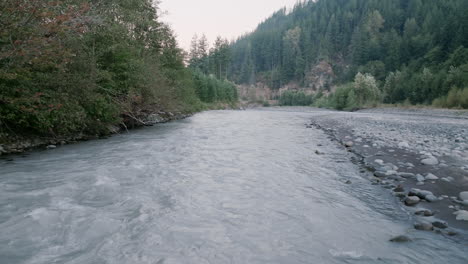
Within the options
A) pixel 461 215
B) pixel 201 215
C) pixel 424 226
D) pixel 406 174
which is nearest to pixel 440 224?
pixel 424 226

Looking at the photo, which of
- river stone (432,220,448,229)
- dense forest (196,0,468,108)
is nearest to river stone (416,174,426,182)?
river stone (432,220,448,229)

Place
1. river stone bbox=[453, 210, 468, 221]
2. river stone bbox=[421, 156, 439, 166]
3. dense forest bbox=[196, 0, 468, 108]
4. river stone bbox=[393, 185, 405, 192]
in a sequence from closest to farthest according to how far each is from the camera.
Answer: river stone bbox=[453, 210, 468, 221]
river stone bbox=[393, 185, 405, 192]
river stone bbox=[421, 156, 439, 166]
dense forest bbox=[196, 0, 468, 108]

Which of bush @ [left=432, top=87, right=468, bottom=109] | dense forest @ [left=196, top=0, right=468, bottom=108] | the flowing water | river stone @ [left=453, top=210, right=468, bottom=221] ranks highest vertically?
dense forest @ [left=196, top=0, right=468, bottom=108]

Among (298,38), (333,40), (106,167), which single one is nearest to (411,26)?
(333,40)

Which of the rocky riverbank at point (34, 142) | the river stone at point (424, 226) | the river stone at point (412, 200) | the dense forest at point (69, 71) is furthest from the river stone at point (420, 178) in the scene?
the rocky riverbank at point (34, 142)

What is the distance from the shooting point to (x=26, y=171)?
7.74m

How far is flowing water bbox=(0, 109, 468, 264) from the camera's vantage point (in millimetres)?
3723

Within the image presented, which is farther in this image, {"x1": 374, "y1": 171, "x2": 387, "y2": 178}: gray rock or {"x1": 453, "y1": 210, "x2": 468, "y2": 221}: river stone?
{"x1": 374, "y1": 171, "x2": 387, "y2": 178}: gray rock

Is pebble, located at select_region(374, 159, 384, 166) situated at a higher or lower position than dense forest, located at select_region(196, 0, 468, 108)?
lower

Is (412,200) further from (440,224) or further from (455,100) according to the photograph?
(455,100)

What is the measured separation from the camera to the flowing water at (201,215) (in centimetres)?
372

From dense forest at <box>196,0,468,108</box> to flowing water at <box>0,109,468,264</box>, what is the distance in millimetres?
48748

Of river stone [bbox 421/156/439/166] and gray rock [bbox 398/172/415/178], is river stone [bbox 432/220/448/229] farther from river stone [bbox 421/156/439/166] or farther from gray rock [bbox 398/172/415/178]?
river stone [bbox 421/156/439/166]

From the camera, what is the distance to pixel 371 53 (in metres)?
115
